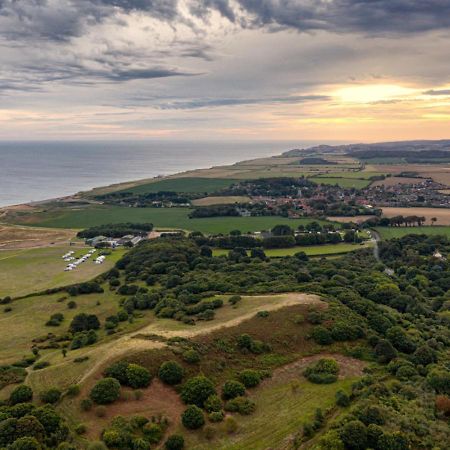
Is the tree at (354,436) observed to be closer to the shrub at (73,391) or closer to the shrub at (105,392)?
the shrub at (105,392)

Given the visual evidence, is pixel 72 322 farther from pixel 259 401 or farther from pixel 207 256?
pixel 207 256

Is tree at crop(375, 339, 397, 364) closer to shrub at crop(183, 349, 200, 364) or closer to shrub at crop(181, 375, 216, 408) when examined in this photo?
shrub at crop(181, 375, 216, 408)

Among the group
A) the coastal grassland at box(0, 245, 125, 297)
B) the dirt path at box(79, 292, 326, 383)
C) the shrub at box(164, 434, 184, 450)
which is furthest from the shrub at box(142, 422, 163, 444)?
the coastal grassland at box(0, 245, 125, 297)

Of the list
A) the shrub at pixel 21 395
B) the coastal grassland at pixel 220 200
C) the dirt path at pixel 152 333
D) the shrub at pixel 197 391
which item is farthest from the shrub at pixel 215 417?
the coastal grassland at pixel 220 200

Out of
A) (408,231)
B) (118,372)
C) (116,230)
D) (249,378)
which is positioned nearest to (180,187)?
(116,230)

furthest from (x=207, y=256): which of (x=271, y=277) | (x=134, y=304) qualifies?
(x=134, y=304)

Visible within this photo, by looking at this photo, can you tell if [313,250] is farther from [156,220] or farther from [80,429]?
[80,429]
